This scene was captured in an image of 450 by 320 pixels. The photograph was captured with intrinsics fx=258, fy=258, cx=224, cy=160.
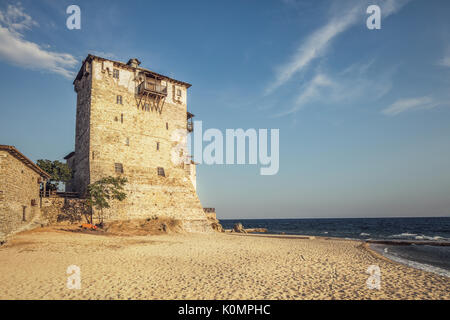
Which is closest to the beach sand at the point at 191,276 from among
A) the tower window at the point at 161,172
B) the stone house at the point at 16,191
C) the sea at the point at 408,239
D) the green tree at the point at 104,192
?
the stone house at the point at 16,191

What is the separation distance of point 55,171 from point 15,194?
42.1ft

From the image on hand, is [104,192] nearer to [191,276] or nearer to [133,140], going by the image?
[133,140]

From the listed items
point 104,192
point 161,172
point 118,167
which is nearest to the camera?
point 104,192

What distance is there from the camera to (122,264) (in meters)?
12.5

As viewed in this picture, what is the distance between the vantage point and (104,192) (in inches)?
1077

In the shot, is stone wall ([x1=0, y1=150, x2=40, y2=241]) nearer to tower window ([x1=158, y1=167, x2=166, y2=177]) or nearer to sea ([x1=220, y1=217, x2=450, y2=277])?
tower window ([x1=158, y1=167, x2=166, y2=177])

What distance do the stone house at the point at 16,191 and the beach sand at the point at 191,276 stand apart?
243cm

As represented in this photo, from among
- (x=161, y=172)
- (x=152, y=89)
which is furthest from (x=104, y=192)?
(x=152, y=89)

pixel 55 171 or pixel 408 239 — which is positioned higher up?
pixel 55 171

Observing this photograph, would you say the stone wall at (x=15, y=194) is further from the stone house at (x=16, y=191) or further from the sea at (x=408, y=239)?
the sea at (x=408, y=239)

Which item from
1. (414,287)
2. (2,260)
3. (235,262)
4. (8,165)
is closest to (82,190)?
(8,165)

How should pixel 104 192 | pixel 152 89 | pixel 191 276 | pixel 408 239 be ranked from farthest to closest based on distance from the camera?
pixel 408 239, pixel 152 89, pixel 104 192, pixel 191 276

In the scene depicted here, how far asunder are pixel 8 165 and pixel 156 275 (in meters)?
14.3

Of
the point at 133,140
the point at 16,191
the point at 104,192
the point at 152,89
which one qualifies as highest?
the point at 152,89
